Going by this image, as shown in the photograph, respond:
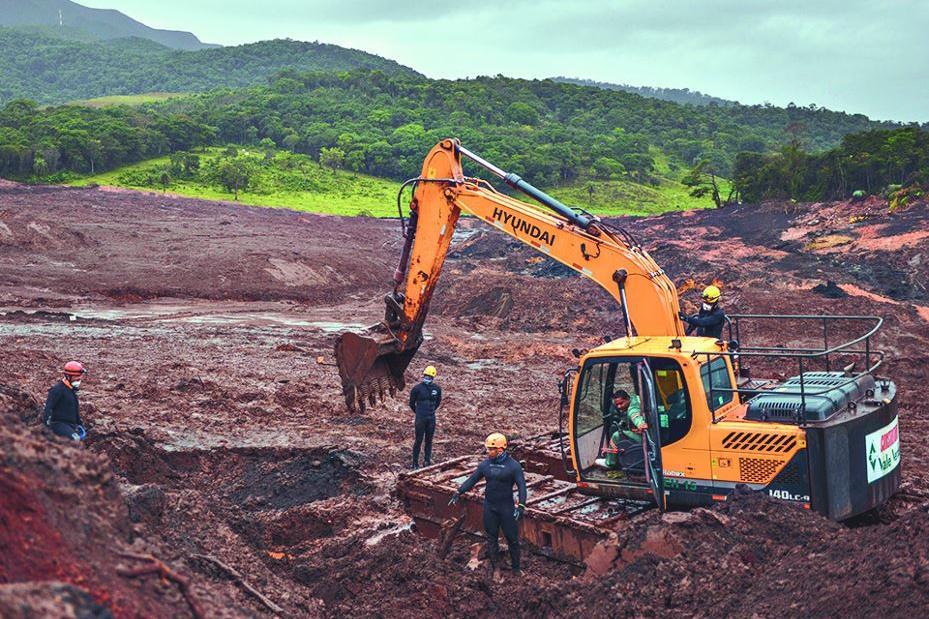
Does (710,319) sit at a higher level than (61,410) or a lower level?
higher

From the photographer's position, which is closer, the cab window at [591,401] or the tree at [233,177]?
the cab window at [591,401]

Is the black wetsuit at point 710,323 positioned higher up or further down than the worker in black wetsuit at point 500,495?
higher up

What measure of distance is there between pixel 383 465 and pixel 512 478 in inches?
199

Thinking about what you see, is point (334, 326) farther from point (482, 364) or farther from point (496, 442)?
point (496, 442)

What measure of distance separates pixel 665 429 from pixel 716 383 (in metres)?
0.85

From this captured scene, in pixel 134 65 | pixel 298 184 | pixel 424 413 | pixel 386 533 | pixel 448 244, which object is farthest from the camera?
pixel 134 65

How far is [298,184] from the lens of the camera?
64.5 meters

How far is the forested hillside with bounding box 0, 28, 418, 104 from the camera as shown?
158 meters

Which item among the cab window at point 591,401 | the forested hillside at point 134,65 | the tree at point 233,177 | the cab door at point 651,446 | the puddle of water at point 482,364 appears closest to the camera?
the cab door at point 651,446

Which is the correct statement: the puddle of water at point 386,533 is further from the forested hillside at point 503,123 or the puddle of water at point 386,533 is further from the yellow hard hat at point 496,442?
the forested hillside at point 503,123

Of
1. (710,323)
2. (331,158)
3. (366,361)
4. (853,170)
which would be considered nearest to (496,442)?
(710,323)

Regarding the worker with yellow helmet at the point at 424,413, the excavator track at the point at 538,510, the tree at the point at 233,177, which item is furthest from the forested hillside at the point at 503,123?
the excavator track at the point at 538,510

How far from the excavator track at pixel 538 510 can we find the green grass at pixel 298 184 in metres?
47.3

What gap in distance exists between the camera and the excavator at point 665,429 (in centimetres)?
895
